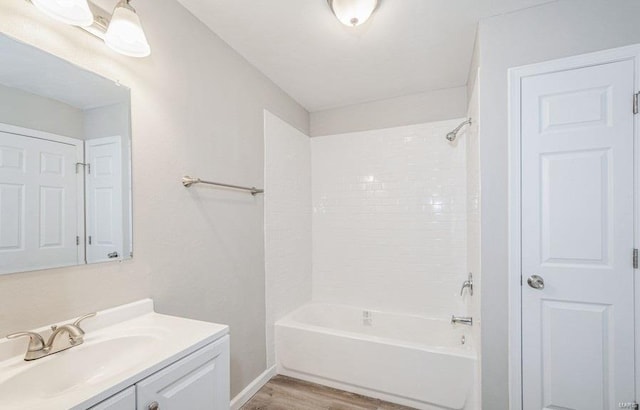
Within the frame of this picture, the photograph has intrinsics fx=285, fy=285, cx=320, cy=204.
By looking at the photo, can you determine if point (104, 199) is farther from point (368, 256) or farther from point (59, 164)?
point (368, 256)

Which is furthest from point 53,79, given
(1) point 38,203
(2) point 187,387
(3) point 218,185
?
(2) point 187,387

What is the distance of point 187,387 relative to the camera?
41.1 inches

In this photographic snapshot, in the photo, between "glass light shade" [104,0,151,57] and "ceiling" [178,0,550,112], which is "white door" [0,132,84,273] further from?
"ceiling" [178,0,550,112]

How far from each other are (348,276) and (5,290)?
101 inches

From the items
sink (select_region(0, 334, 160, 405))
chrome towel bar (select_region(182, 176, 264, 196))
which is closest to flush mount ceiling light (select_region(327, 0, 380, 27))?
chrome towel bar (select_region(182, 176, 264, 196))

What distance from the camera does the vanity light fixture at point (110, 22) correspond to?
3.38 feet

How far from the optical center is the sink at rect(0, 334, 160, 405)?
2.89ft

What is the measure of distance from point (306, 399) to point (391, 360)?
0.71 meters

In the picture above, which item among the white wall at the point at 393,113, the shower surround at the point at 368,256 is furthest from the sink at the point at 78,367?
the white wall at the point at 393,113

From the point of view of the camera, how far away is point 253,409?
2012 millimetres

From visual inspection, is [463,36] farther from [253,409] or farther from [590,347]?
[253,409]

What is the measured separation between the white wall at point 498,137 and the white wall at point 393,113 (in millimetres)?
1003

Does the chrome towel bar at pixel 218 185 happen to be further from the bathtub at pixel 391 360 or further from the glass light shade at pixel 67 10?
the bathtub at pixel 391 360

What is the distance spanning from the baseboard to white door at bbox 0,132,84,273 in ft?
4.82
